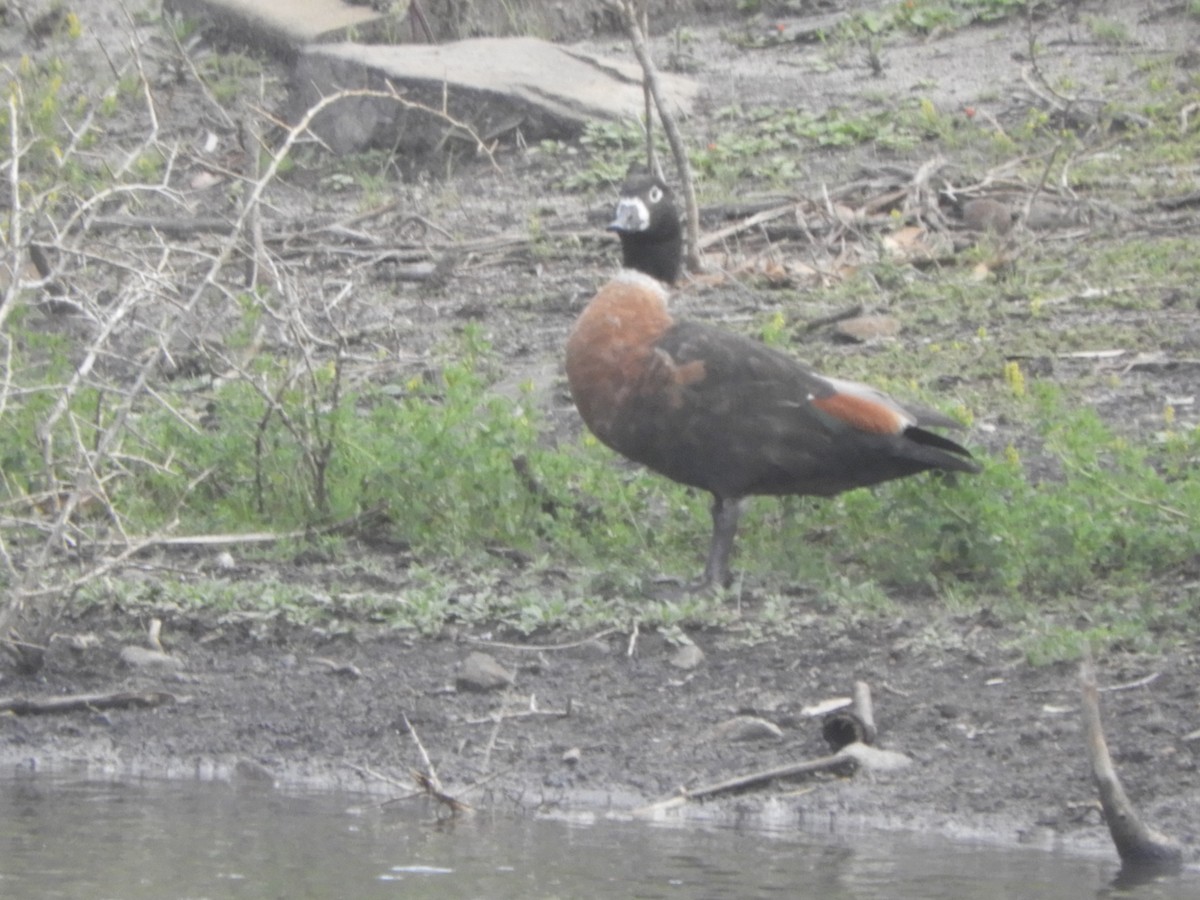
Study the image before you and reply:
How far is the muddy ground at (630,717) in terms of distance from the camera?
4898 mm

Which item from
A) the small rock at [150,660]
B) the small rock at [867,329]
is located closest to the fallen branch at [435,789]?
the small rock at [150,660]

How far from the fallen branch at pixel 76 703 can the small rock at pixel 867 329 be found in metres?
4.19

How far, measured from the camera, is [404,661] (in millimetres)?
6000

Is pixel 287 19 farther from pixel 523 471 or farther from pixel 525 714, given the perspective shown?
pixel 525 714

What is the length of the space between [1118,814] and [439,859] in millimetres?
1423

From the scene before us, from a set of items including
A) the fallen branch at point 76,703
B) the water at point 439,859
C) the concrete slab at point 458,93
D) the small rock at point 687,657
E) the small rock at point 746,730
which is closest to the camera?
the water at point 439,859

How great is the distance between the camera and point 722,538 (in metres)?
6.54

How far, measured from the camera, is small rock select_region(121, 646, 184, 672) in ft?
19.8

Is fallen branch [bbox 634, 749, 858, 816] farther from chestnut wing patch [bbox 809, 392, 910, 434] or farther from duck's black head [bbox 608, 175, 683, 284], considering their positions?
duck's black head [bbox 608, 175, 683, 284]

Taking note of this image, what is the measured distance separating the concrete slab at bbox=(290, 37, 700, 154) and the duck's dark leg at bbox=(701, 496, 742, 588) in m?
6.15

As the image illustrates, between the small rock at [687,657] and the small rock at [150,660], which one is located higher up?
the small rock at [687,657]

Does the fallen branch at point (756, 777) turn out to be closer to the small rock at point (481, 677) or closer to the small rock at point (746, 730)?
the small rock at point (746, 730)

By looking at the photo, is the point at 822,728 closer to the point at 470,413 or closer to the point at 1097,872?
the point at 1097,872

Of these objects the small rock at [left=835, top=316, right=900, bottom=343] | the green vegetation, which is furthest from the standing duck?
the small rock at [left=835, top=316, right=900, bottom=343]
